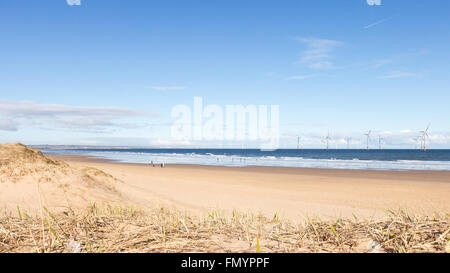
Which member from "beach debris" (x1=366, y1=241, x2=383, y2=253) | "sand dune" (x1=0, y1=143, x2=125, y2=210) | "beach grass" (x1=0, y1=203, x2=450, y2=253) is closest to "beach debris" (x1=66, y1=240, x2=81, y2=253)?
"beach grass" (x1=0, y1=203, x2=450, y2=253)

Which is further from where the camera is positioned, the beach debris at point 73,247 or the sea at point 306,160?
the sea at point 306,160

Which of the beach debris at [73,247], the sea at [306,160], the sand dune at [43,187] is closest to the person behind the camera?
the beach debris at [73,247]

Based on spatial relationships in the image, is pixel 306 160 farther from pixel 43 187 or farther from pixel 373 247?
pixel 373 247

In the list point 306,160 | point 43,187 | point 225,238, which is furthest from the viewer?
point 306,160

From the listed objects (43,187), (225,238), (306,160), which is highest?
(225,238)

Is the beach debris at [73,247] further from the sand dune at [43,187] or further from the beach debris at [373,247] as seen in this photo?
the sand dune at [43,187]

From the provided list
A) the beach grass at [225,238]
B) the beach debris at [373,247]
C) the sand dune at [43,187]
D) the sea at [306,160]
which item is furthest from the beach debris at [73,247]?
the sea at [306,160]

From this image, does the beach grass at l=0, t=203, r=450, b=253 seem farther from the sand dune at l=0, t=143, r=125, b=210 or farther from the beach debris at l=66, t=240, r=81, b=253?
the sand dune at l=0, t=143, r=125, b=210

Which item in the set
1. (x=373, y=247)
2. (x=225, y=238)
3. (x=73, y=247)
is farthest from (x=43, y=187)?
(x=373, y=247)

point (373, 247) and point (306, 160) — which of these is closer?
point (373, 247)

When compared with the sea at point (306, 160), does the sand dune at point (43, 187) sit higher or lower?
higher
